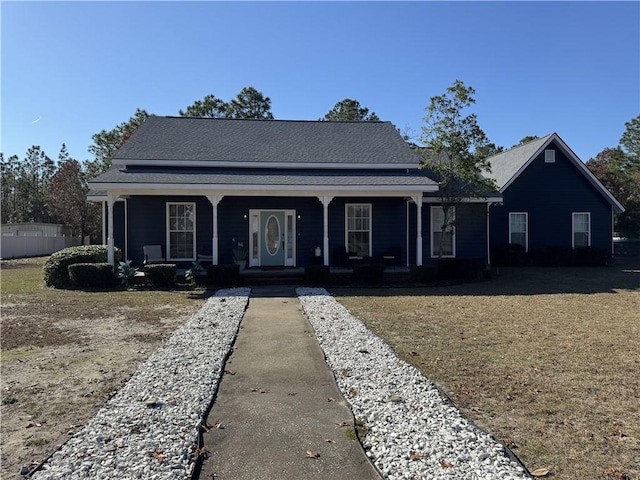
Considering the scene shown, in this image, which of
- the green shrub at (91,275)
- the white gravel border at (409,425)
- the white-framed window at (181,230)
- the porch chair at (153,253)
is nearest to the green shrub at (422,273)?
the white-framed window at (181,230)

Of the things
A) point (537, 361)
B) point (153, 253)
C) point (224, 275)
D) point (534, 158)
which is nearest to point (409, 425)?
point (537, 361)

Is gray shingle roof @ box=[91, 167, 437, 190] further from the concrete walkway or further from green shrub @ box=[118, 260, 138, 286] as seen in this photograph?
the concrete walkway

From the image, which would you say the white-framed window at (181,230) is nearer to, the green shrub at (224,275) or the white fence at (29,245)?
the green shrub at (224,275)

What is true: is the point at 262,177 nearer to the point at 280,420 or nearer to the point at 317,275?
the point at 317,275

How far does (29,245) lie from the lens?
3228cm

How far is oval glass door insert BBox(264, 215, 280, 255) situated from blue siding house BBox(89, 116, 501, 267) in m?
0.04

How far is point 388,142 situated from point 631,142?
2593 cm

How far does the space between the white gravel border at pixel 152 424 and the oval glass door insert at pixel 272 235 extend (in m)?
9.93

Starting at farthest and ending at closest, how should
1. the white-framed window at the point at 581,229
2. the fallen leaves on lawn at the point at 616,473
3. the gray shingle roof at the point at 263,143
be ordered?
the white-framed window at the point at 581,229, the gray shingle roof at the point at 263,143, the fallen leaves on lawn at the point at 616,473

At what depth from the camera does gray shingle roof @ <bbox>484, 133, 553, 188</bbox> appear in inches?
791

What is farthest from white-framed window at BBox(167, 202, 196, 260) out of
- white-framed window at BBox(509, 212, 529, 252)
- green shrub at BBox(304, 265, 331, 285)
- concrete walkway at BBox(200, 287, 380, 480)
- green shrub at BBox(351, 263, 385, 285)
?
white-framed window at BBox(509, 212, 529, 252)

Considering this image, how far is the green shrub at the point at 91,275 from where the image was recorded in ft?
43.7

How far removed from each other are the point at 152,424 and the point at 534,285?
43.4 feet

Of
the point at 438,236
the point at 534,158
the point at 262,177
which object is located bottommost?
the point at 438,236
